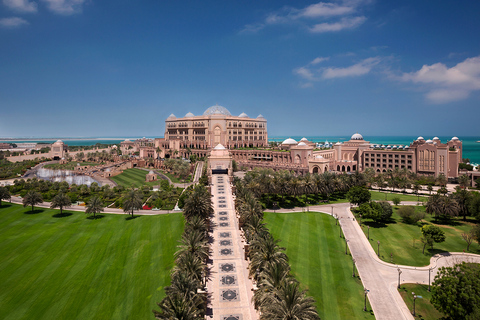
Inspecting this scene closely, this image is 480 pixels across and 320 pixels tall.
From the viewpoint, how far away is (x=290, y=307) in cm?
1916

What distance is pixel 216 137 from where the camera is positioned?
385 feet

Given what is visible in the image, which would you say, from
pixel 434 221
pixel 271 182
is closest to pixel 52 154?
pixel 271 182

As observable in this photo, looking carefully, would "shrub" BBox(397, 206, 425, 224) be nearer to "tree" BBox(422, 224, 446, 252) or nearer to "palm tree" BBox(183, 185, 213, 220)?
"tree" BBox(422, 224, 446, 252)

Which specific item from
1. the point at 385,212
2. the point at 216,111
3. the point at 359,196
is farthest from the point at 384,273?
the point at 216,111

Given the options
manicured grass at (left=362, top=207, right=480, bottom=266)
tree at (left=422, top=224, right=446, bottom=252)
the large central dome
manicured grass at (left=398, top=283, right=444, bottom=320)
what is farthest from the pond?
tree at (left=422, top=224, right=446, bottom=252)

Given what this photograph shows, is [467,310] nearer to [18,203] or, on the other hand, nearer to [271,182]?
[271,182]

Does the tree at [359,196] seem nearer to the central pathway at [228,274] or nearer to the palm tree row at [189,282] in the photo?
the central pathway at [228,274]

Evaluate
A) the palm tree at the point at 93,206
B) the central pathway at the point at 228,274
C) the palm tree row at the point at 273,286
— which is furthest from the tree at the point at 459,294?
the palm tree at the point at 93,206

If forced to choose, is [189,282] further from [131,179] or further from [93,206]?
[131,179]

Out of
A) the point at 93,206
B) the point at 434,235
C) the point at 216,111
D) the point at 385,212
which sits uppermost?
the point at 216,111

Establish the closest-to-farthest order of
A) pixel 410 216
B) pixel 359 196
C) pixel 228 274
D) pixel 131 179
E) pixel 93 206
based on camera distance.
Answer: pixel 228 274, pixel 410 216, pixel 93 206, pixel 359 196, pixel 131 179

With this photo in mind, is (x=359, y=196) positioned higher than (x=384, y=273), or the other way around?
(x=359, y=196)

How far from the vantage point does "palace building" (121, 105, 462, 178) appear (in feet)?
281

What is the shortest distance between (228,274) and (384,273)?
725 inches
